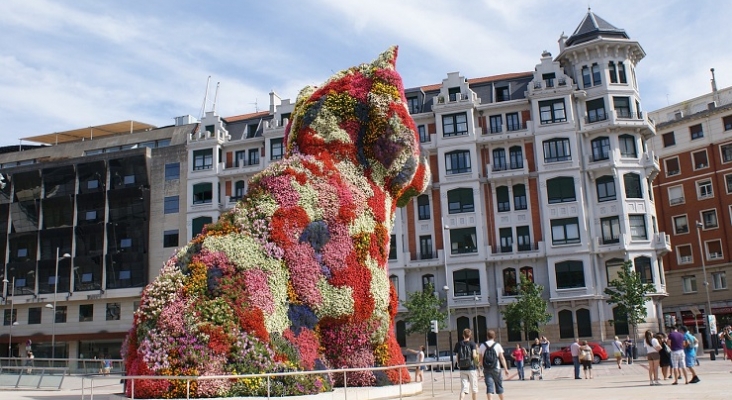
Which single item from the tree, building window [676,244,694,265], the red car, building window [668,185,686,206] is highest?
building window [668,185,686,206]

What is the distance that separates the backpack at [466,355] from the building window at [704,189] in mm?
54508

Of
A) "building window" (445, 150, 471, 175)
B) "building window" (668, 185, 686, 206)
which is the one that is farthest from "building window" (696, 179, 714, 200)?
"building window" (445, 150, 471, 175)

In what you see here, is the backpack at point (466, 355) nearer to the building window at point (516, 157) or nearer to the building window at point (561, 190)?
the building window at point (561, 190)

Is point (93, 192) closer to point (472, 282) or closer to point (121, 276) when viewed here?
point (121, 276)

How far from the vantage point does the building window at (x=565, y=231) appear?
51.3 metres

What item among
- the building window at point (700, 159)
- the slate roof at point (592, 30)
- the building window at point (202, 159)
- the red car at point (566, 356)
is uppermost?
the slate roof at point (592, 30)

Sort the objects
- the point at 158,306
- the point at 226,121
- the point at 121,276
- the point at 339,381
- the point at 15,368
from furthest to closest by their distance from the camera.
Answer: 1. the point at 226,121
2. the point at 121,276
3. the point at 15,368
4. the point at 339,381
5. the point at 158,306

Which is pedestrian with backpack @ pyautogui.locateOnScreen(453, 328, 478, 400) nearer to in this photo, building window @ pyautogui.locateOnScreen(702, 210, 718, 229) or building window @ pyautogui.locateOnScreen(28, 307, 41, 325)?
building window @ pyautogui.locateOnScreen(702, 210, 718, 229)

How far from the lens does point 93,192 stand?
62.1 meters

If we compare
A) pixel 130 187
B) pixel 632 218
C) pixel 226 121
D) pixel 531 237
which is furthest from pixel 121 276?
pixel 632 218

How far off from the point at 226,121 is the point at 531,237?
100 feet

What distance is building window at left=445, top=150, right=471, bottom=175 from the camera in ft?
179

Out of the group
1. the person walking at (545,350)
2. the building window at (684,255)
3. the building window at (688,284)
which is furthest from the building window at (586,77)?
the person walking at (545,350)

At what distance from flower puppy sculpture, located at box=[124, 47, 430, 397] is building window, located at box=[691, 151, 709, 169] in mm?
Answer: 50280
